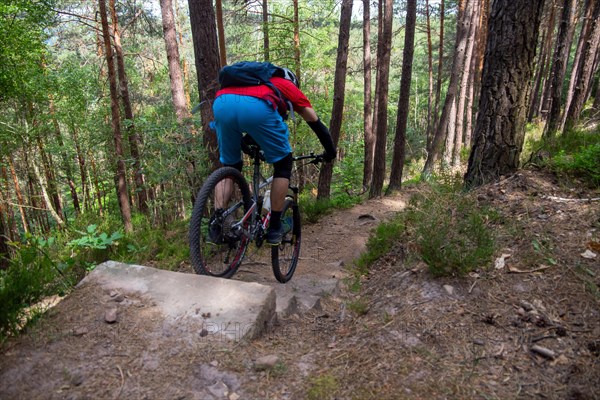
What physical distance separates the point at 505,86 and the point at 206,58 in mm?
4027

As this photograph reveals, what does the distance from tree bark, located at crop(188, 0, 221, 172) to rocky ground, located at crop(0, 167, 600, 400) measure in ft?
10.3

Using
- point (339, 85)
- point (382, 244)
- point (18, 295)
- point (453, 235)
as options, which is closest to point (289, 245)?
point (382, 244)

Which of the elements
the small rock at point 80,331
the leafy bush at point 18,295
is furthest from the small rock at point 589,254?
the leafy bush at point 18,295

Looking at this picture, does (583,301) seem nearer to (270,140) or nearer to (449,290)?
(449,290)

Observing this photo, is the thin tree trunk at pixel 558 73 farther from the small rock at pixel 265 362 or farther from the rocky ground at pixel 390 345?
the small rock at pixel 265 362

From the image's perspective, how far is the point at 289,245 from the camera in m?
4.01

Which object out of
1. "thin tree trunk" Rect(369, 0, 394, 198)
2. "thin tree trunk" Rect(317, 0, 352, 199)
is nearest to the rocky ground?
"thin tree trunk" Rect(317, 0, 352, 199)

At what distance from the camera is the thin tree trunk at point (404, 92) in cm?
915

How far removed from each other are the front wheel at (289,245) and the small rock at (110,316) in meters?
1.58

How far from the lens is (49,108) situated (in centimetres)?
1623

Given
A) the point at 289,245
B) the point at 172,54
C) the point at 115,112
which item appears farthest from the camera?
the point at 115,112

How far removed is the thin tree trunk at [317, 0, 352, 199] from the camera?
8383 mm

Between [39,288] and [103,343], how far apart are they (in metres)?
0.77

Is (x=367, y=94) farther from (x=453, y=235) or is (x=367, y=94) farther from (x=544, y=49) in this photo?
(x=544, y=49)
